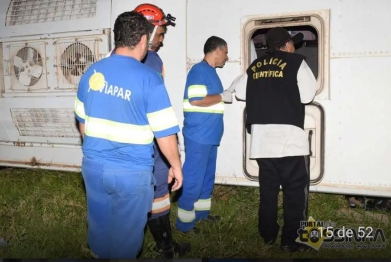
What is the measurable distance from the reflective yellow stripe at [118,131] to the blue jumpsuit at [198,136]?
1342 mm

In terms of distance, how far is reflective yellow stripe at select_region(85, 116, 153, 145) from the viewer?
3031mm

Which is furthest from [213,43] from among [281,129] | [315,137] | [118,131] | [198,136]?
[118,131]

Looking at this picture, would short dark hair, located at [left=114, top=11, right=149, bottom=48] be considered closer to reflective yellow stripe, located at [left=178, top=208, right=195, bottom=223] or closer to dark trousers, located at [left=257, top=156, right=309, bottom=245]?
dark trousers, located at [left=257, top=156, right=309, bottom=245]

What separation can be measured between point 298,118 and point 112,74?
1.68 metres

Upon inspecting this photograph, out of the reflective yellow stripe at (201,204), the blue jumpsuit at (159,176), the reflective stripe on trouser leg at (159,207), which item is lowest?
the reflective yellow stripe at (201,204)

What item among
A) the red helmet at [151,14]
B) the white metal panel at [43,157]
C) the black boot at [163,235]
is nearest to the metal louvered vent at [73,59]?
the white metal panel at [43,157]

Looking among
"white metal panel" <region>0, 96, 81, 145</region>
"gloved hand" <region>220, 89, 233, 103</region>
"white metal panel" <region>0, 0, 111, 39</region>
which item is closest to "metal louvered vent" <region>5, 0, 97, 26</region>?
"white metal panel" <region>0, 0, 111, 39</region>

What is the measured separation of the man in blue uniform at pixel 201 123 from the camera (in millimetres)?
4324

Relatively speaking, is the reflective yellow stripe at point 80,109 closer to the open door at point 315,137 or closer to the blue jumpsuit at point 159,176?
the blue jumpsuit at point 159,176

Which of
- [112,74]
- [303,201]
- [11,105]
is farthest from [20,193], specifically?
[303,201]

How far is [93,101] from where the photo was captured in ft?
10.1

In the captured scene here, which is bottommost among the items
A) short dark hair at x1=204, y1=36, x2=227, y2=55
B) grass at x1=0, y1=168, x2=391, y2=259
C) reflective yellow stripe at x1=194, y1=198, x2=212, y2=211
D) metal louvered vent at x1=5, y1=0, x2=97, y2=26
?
grass at x1=0, y1=168, x2=391, y2=259

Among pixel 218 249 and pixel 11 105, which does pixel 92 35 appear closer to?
pixel 11 105

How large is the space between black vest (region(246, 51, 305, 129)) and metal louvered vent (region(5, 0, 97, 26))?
6.51 ft
